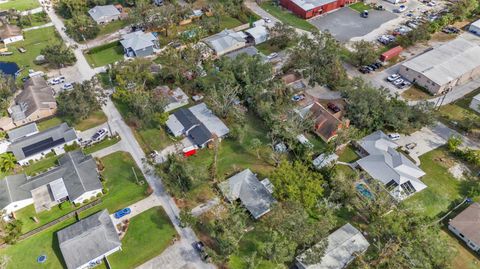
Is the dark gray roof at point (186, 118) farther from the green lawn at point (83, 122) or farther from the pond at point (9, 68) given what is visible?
the pond at point (9, 68)

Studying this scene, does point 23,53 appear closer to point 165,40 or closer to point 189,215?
point 165,40

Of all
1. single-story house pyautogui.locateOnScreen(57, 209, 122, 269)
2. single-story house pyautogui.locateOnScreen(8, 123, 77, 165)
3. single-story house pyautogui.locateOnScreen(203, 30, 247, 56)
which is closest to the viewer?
single-story house pyautogui.locateOnScreen(57, 209, 122, 269)

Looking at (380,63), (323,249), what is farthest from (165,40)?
(323,249)

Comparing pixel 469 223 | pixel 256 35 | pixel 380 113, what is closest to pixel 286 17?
pixel 256 35

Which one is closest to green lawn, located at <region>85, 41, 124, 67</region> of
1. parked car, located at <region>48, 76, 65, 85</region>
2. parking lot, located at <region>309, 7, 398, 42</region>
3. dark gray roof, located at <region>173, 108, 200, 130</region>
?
parked car, located at <region>48, 76, 65, 85</region>

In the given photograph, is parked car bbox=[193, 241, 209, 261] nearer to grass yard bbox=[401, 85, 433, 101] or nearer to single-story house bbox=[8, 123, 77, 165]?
single-story house bbox=[8, 123, 77, 165]

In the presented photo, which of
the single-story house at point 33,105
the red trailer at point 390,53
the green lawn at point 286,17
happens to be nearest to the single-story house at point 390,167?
the red trailer at point 390,53
